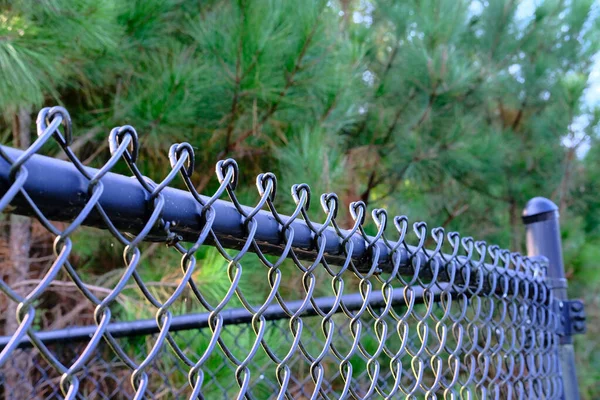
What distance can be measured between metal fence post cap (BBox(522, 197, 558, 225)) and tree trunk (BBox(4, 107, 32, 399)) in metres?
1.51

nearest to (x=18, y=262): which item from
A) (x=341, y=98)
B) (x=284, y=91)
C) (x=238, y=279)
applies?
(x=284, y=91)

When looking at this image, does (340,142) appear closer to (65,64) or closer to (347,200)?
(347,200)

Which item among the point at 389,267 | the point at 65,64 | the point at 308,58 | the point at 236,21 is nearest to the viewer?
the point at 389,267

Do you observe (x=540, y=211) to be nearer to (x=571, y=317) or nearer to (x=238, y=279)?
(x=571, y=317)

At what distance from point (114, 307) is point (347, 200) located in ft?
3.46

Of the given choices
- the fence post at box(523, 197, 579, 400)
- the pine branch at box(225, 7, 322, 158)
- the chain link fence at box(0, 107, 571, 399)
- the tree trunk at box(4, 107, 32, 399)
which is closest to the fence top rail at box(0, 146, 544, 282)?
the chain link fence at box(0, 107, 571, 399)

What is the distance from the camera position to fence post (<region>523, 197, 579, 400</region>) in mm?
1355

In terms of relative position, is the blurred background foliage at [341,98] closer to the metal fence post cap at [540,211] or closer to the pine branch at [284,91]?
the pine branch at [284,91]

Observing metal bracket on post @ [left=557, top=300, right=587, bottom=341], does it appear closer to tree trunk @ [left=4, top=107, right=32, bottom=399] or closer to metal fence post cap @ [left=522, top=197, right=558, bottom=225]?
metal fence post cap @ [left=522, top=197, right=558, bottom=225]

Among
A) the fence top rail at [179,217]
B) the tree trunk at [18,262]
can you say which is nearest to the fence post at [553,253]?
the fence top rail at [179,217]

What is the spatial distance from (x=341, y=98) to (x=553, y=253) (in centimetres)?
107

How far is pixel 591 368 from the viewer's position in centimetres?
393

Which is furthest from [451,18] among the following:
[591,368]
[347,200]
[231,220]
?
[591,368]

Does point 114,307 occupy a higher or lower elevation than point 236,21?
lower
